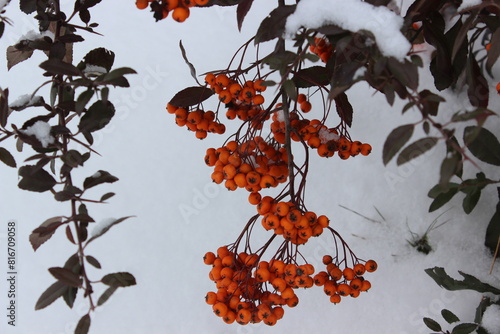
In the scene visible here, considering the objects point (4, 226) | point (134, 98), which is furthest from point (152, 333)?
point (134, 98)

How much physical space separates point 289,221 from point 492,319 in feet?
1.73

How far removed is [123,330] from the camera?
3.39 feet

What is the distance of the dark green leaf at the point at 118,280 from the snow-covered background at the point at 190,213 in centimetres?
Result: 55

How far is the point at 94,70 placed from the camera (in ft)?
1.94

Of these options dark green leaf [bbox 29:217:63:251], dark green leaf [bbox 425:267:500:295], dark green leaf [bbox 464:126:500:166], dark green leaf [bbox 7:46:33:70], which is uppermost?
dark green leaf [bbox 7:46:33:70]

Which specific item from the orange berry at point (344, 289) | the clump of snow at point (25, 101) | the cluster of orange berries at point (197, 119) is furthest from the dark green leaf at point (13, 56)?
the orange berry at point (344, 289)

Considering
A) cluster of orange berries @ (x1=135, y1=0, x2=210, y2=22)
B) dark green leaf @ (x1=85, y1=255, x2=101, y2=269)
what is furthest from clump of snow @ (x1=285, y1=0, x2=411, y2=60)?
dark green leaf @ (x1=85, y1=255, x2=101, y2=269)

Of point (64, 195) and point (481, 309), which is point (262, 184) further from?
point (481, 309)

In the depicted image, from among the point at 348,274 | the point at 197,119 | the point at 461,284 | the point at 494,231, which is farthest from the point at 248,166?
the point at 494,231

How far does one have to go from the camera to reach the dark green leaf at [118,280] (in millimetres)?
518

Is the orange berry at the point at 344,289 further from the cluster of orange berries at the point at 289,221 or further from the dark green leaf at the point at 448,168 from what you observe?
the dark green leaf at the point at 448,168

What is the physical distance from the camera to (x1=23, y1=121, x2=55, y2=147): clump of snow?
0.53m

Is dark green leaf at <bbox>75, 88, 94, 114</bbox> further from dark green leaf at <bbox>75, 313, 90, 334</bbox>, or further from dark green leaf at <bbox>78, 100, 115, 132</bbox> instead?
dark green leaf at <bbox>75, 313, 90, 334</bbox>

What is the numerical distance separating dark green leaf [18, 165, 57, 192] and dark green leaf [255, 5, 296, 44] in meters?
0.29
